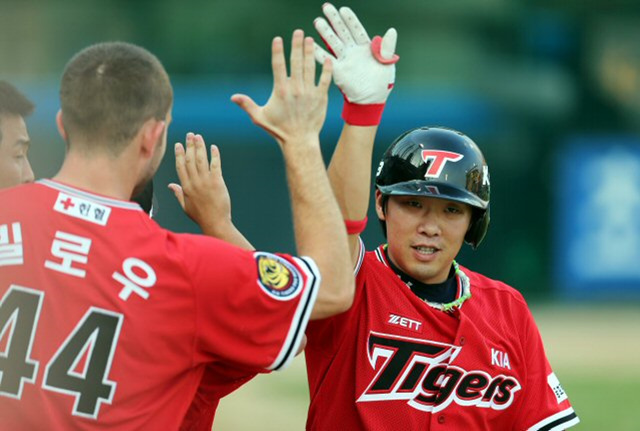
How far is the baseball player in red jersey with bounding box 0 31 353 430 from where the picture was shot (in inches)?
126

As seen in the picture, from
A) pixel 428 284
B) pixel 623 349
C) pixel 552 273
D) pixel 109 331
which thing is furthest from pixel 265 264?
pixel 552 273

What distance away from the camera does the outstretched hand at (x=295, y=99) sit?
11.9 feet

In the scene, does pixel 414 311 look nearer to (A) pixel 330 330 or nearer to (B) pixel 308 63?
(A) pixel 330 330

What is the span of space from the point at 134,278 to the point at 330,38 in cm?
121

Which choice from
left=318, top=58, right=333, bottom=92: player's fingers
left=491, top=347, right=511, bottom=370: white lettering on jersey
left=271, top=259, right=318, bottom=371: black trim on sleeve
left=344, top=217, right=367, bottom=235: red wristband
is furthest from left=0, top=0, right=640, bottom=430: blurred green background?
left=271, top=259, right=318, bottom=371: black trim on sleeve

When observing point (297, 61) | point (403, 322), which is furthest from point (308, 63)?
point (403, 322)

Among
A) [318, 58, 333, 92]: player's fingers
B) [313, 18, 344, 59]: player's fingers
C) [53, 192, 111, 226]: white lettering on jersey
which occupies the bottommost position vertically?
[53, 192, 111, 226]: white lettering on jersey

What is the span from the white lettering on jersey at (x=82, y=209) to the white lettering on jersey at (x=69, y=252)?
0.23ft

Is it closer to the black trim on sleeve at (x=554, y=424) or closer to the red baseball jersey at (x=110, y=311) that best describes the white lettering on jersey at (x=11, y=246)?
the red baseball jersey at (x=110, y=311)

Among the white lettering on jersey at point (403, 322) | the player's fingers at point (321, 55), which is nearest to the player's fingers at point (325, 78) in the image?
the player's fingers at point (321, 55)

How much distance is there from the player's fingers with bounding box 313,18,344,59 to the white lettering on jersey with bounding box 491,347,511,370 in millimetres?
1343

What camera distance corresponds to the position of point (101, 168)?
335cm

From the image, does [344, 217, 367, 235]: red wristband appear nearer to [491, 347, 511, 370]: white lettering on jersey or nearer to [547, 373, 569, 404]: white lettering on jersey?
[491, 347, 511, 370]: white lettering on jersey

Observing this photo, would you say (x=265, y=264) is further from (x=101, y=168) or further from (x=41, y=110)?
(x=41, y=110)
